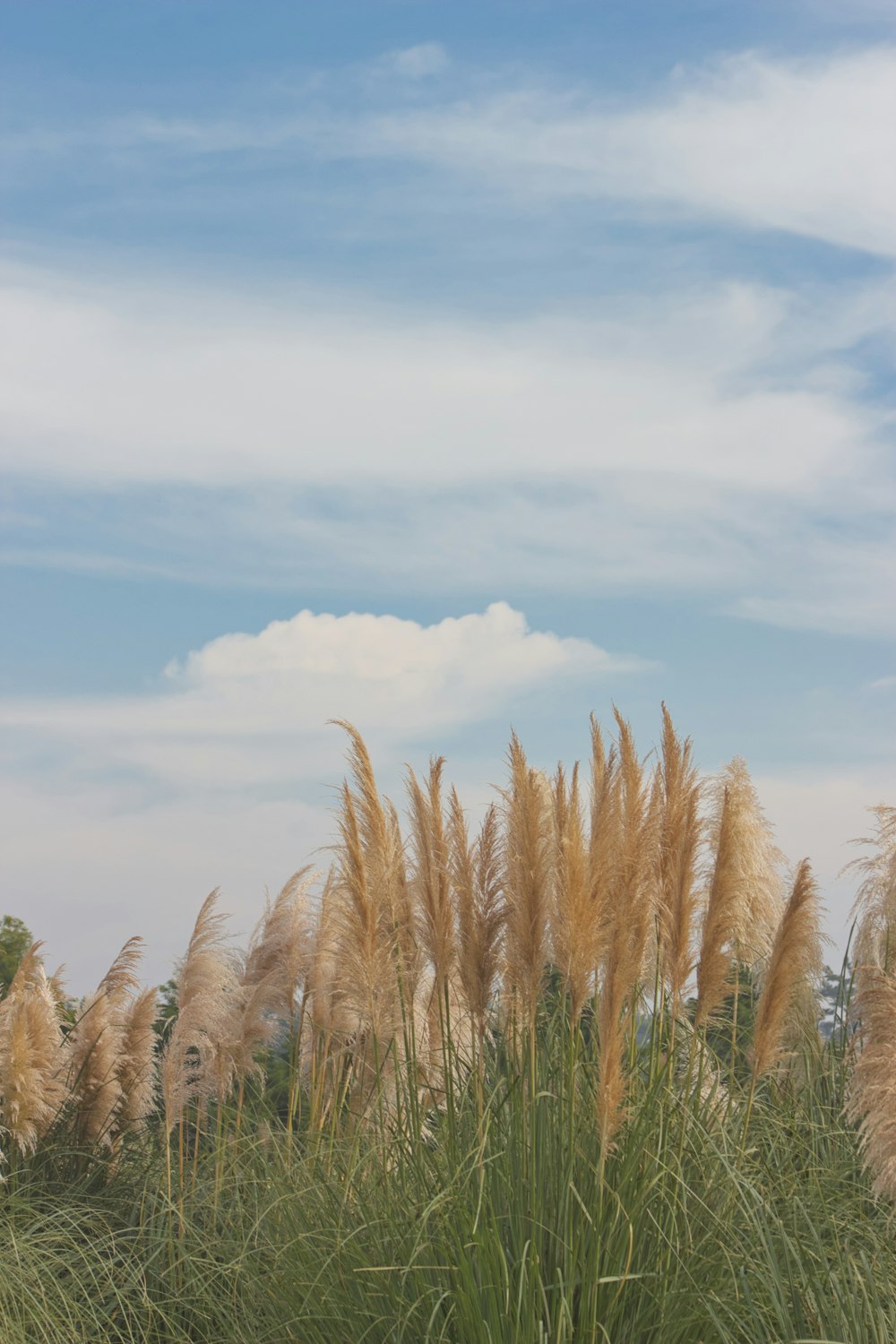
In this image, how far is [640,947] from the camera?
4.75m

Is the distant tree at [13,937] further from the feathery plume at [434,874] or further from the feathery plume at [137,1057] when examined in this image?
the feathery plume at [434,874]

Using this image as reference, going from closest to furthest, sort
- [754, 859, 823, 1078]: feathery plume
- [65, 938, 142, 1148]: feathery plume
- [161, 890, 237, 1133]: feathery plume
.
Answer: [754, 859, 823, 1078]: feathery plume → [161, 890, 237, 1133]: feathery plume → [65, 938, 142, 1148]: feathery plume

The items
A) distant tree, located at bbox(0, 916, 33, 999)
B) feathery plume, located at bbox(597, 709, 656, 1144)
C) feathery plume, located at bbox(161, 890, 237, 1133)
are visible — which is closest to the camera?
feathery plume, located at bbox(597, 709, 656, 1144)

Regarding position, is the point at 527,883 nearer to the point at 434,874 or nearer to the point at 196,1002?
the point at 434,874

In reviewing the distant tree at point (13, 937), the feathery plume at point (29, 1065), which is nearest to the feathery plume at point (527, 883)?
the feathery plume at point (29, 1065)

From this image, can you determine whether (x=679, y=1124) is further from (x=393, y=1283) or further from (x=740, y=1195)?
(x=393, y=1283)

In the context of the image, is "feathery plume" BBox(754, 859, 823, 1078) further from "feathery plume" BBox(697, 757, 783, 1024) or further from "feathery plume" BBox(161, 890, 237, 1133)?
"feathery plume" BBox(161, 890, 237, 1133)

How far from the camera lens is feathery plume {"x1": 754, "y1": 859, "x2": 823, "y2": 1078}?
5125 mm

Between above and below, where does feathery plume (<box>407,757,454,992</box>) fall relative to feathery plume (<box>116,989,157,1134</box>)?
above

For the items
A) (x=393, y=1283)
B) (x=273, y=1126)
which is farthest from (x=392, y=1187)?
(x=273, y=1126)

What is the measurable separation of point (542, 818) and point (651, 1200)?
1.50m

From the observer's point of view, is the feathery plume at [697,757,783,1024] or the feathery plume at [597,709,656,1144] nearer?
the feathery plume at [597,709,656,1144]

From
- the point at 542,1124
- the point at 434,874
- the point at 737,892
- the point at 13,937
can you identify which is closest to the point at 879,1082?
the point at 737,892

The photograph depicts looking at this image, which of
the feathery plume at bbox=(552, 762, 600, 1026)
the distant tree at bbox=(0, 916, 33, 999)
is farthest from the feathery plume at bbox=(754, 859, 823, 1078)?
the distant tree at bbox=(0, 916, 33, 999)
